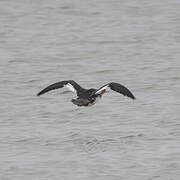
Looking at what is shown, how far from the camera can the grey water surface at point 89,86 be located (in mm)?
13266

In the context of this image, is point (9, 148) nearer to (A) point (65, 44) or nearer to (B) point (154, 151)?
(B) point (154, 151)

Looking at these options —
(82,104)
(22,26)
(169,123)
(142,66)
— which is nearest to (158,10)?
(22,26)

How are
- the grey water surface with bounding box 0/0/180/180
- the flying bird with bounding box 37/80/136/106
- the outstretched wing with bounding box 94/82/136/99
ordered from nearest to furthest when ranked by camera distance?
the grey water surface with bounding box 0/0/180/180 < the flying bird with bounding box 37/80/136/106 < the outstretched wing with bounding box 94/82/136/99

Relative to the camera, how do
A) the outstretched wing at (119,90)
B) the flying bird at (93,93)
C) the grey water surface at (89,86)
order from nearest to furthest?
the grey water surface at (89,86), the flying bird at (93,93), the outstretched wing at (119,90)

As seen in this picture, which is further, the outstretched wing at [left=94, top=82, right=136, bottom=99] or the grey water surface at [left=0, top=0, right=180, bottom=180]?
the outstretched wing at [left=94, top=82, right=136, bottom=99]

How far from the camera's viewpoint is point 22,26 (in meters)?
25.2

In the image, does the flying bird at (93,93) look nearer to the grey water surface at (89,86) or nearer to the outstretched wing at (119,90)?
the outstretched wing at (119,90)

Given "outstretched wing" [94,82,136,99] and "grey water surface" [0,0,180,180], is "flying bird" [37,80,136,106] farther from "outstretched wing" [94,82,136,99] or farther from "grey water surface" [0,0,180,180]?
"grey water surface" [0,0,180,180]

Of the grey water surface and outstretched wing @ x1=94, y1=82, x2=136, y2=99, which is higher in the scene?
Result: outstretched wing @ x1=94, y1=82, x2=136, y2=99

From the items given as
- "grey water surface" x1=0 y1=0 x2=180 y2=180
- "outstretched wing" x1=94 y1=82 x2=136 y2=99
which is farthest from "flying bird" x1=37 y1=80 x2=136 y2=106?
"grey water surface" x1=0 y1=0 x2=180 y2=180

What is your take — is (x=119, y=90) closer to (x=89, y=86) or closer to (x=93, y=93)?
(x=93, y=93)

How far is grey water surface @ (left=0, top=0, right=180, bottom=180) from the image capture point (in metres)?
13.3

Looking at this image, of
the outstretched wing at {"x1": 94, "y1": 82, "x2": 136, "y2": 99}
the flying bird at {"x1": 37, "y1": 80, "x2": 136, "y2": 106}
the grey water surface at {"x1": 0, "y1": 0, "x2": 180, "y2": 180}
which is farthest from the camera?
the outstretched wing at {"x1": 94, "y1": 82, "x2": 136, "y2": 99}

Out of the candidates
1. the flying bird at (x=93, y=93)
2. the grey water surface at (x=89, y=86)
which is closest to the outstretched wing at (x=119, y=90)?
the flying bird at (x=93, y=93)
